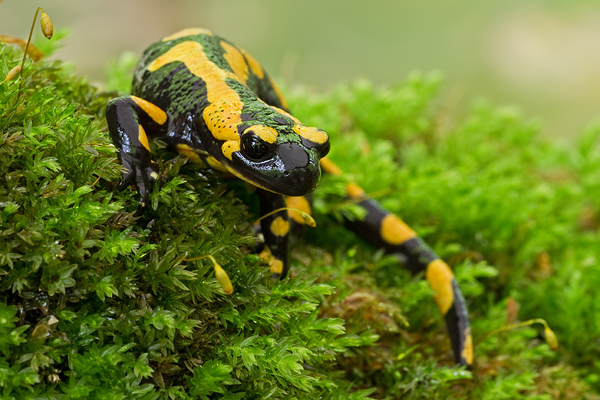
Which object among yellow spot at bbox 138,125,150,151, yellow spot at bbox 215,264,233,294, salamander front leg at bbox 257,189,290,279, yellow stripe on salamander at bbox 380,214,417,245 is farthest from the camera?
yellow stripe on salamander at bbox 380,214,417,245

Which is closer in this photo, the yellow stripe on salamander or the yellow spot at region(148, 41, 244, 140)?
the yellow spot at region(148, 41, 244, 140)

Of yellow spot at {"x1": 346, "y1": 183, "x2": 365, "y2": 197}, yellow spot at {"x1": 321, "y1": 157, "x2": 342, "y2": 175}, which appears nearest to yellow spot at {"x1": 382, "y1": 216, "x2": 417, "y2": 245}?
yellow spot at {"x1": 346, "y1": 183, "x2": 365, "y2": 197}

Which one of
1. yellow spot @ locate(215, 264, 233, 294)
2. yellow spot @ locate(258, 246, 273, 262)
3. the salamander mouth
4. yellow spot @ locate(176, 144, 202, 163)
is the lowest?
yellow spot @ locate(258, 246, 273, 262)

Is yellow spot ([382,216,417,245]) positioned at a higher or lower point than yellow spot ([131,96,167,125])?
lower

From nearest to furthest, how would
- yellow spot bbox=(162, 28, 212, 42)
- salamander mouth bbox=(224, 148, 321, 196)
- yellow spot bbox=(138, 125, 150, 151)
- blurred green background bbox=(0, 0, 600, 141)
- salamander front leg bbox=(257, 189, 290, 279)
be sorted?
salamander mouth bbox=(224, 148, 321, 196), yellow spot bbox=(138, 125, 150, 151), salamander front leg bbox=(257, 189, 290, 279), yellow spot bbox=(162, 28, 212, 42), blurred green background bbox=(0, 0, 600, 141)

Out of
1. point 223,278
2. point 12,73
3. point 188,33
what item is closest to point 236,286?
point 223,278

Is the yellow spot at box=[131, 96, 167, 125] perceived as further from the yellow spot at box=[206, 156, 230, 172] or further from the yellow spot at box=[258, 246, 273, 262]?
the yellow spot at box=[258, 246, 273, 262]

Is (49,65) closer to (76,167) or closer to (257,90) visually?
(76,167)

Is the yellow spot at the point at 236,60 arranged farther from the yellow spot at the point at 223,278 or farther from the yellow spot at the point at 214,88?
the yellow spot at the point at 223,278
